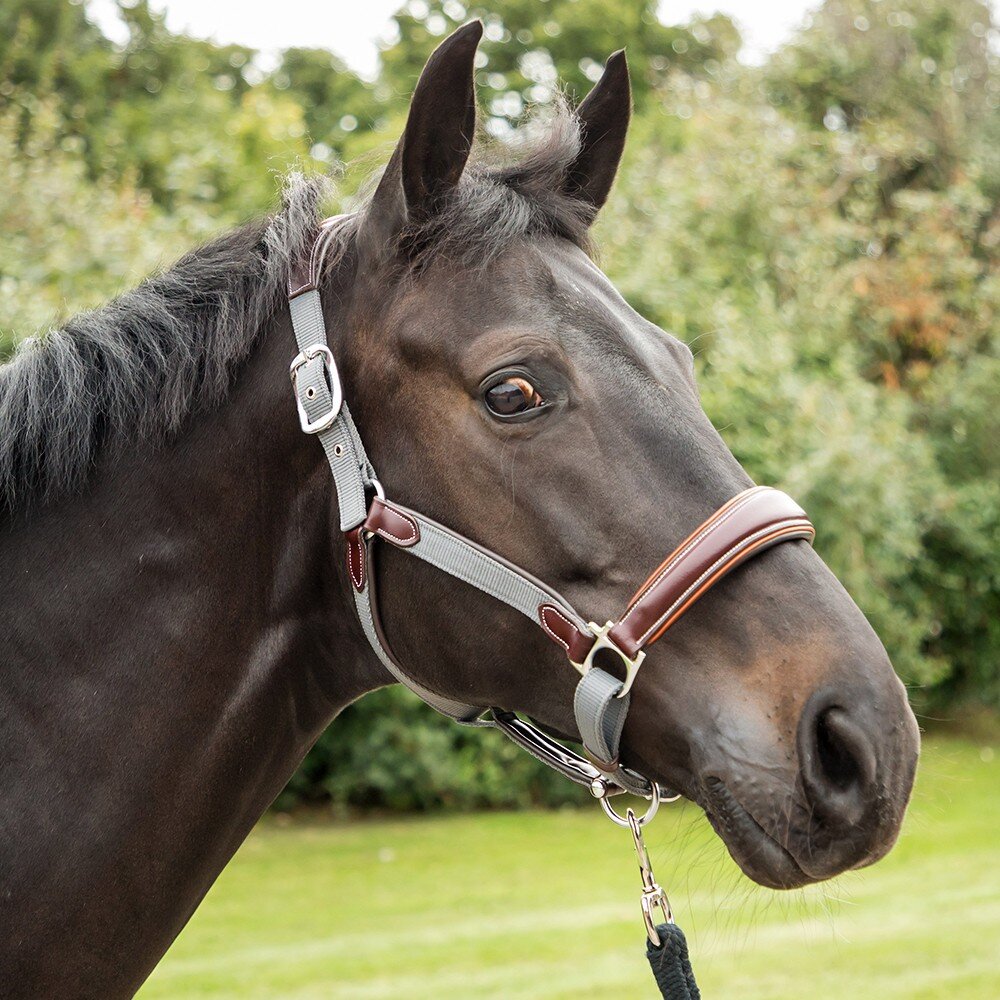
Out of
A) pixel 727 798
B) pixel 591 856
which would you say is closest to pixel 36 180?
pixel 591 856

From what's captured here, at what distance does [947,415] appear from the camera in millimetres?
15062

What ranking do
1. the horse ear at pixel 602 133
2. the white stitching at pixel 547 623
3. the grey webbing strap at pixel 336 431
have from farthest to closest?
the horse ear at pixel 602 133, the grey webbing strap at pixel 336 431, the white stitching at pixel 547 623

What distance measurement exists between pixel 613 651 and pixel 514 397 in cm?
46

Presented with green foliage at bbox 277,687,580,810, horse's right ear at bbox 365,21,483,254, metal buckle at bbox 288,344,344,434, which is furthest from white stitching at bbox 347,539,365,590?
green foliage at bbox 277,687,580,810

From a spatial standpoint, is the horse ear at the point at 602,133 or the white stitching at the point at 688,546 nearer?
the white stitching at the point at 688,546

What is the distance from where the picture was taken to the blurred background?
7461 millimetres

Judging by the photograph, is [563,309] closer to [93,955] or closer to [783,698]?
[783,698]

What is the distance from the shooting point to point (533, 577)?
189cm

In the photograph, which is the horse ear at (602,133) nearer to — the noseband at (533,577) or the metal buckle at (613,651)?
the noseband at (533,577)

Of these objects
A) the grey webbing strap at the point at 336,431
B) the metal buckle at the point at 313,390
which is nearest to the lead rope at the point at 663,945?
the grey webbing strap at the point at 336,431

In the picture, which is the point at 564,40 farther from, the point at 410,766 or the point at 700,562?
the point at 700,562

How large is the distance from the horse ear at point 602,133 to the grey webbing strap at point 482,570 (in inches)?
34.3

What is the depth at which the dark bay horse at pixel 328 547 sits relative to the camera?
1.80m

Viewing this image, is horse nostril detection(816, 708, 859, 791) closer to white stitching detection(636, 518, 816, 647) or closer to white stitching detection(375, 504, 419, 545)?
white stitching detection(636, 518, 816, 647)
